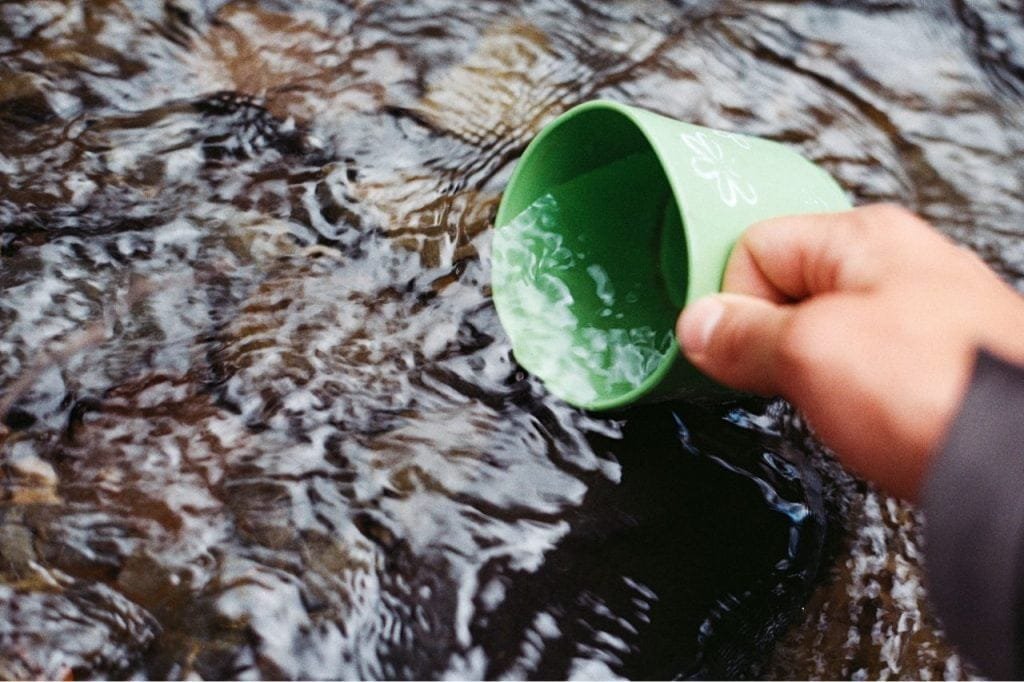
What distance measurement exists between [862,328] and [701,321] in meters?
0.23

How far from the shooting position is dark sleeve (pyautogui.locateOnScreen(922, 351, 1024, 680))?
1.00 meters

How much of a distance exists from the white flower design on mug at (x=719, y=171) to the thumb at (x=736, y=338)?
203 mm

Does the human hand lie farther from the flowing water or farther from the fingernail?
the flowing water

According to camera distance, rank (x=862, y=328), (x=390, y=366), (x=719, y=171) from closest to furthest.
Answer: (x=862, y=328) < (x=719, y=171) < (x=390, y=366)

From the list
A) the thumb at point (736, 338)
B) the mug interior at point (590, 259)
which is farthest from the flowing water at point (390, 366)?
the thumb at point (736, 338)

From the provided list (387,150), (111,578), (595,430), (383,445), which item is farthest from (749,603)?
(387,150)

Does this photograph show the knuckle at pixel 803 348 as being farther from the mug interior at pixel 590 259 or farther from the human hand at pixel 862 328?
the mug interior at pixel 590 259

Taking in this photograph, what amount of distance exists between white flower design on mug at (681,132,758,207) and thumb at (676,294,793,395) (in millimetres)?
203

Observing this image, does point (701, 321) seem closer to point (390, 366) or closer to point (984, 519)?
point (984, 519)

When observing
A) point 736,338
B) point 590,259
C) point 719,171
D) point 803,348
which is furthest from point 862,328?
point 590,259

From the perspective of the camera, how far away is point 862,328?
1.17 meters

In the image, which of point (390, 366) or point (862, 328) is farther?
point (390, 366)

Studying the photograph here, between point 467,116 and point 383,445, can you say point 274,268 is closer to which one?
point 383,445

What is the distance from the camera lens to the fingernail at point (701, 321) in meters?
1.33
